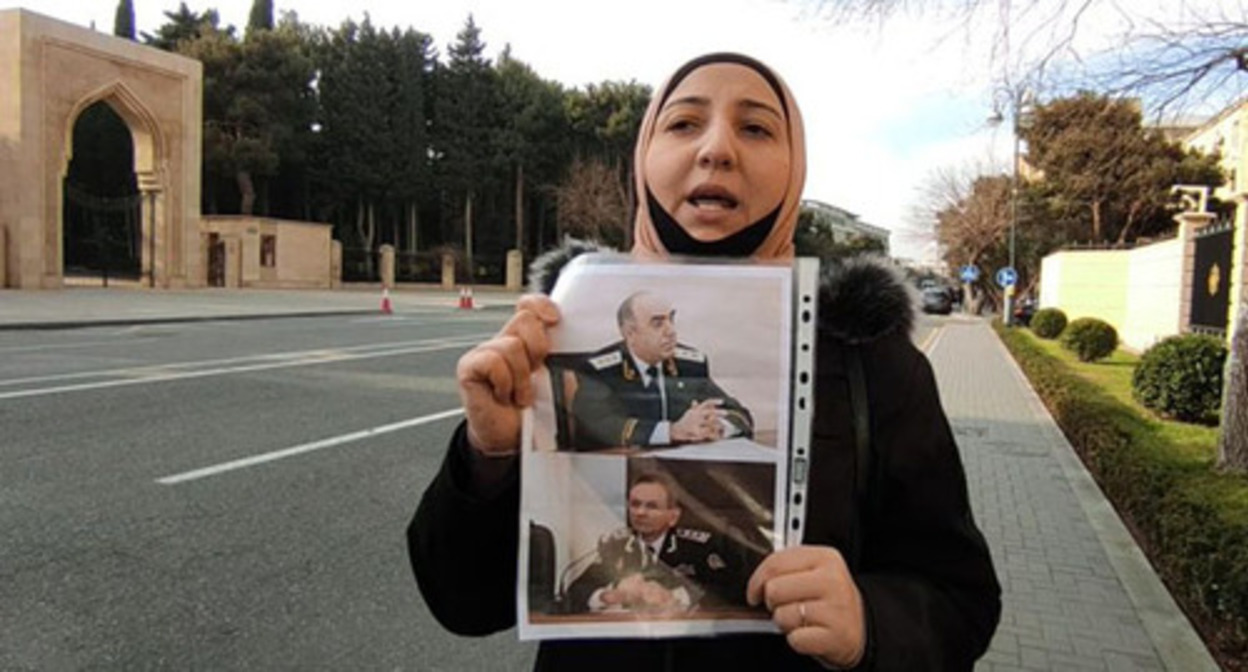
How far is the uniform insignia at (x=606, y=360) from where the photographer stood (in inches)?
43.4

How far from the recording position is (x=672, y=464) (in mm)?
1098

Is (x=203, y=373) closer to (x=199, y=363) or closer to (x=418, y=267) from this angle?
(x=199, y=363)

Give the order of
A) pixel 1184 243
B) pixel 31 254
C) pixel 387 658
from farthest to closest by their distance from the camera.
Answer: pixel 31 254, pixel 1184 243, pixel 387 658

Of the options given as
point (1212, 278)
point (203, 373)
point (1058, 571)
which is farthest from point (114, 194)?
point (1058, 571)

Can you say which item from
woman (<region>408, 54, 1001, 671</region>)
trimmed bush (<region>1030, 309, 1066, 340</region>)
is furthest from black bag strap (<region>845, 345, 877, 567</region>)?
trimmed bush (<region>1030, 309, 1066, 340</region>)

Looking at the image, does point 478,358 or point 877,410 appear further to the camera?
point 877,410

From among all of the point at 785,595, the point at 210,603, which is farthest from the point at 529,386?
the point at 210,603

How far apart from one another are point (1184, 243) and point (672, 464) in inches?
626

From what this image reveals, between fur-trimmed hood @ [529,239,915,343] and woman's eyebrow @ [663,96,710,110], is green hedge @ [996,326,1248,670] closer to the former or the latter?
fur-trimmed hood @ [529,239,915,343]

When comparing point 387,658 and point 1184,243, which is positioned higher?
point 1184,243

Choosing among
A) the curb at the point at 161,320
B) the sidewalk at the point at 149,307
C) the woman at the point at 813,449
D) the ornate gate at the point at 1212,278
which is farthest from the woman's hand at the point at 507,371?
the sidewalk at the point at 149,307

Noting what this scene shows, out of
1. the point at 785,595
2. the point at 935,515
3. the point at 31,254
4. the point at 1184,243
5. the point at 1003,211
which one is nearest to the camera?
the point at 785,595

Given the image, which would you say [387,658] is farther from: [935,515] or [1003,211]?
[1003,211]

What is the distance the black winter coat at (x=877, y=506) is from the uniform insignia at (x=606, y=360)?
215 mm
